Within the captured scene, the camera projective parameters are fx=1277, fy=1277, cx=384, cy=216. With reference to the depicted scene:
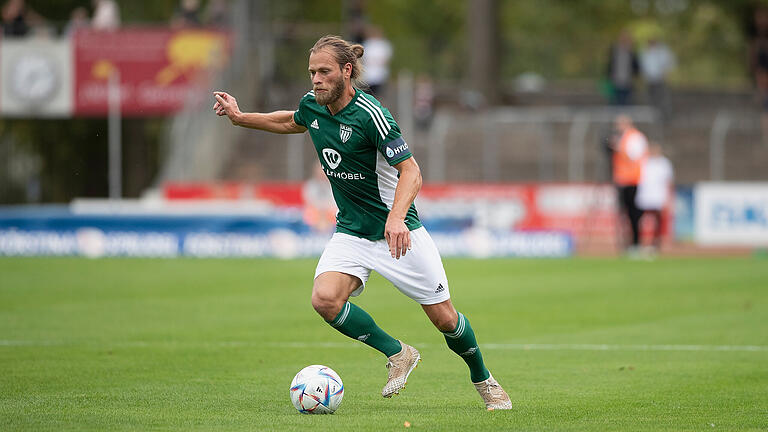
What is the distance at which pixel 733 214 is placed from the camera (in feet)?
84.2

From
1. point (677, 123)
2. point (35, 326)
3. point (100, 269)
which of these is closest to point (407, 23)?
point (677, 123)

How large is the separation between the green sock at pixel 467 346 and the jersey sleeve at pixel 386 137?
3.85 ft

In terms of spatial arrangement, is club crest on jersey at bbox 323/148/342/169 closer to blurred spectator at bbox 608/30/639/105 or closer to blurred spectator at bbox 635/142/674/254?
blurred spectator at bbox 635/142/674/254

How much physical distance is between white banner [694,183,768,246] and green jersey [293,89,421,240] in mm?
18689

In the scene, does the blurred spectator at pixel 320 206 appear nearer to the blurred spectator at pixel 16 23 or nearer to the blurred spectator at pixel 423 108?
the blurred spectator at pixel 423 108

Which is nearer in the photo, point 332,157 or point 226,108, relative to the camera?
point 332,157

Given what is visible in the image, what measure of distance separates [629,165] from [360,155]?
1626 cm

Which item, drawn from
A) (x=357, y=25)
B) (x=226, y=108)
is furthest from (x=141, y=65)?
(x=226, y=108)

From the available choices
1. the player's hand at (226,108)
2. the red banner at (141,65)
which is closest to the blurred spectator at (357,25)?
the red banner at (141,65)

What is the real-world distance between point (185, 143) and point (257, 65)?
6.10 m

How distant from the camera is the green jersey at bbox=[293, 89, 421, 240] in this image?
7867 millimetres

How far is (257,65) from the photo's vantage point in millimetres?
33750

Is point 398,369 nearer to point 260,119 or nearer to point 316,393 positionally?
point 316,393

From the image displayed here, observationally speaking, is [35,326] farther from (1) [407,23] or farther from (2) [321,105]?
(1) [407,23]
